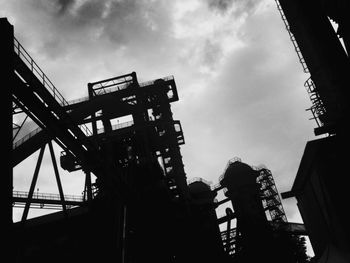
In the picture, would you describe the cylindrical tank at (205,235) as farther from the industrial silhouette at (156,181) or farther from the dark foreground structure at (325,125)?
the dark foreground structure at (325,125)

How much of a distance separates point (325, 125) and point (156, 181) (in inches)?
398

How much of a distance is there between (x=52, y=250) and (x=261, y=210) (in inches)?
563

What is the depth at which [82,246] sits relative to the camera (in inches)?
541

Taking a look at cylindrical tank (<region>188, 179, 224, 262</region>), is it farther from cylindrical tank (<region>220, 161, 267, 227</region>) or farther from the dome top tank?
the dome top tank

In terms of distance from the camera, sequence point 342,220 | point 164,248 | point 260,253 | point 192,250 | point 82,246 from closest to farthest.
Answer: point 342,220 → point 82,246 → point 164,248 → point 192,250 → point 260,253

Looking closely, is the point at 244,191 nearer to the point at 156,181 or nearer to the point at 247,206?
the point at 247,206

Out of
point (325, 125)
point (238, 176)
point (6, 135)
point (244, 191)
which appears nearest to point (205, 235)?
point (244, 191)

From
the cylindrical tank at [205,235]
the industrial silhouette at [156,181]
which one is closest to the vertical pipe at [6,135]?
the industrial silhouette at [156,181]

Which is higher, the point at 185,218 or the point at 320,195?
the point at 185,218

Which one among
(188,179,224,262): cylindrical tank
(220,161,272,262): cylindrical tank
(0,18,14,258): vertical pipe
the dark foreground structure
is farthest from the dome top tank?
(0,18,14,258): vertical pipe

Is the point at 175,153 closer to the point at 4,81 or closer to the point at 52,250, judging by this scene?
the point at 52,250

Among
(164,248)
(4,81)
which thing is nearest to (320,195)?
(4,81)

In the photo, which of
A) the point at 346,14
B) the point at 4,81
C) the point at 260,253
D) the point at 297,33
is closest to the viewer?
the point at 4,81

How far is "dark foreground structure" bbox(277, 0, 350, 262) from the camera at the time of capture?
24.0 ft
